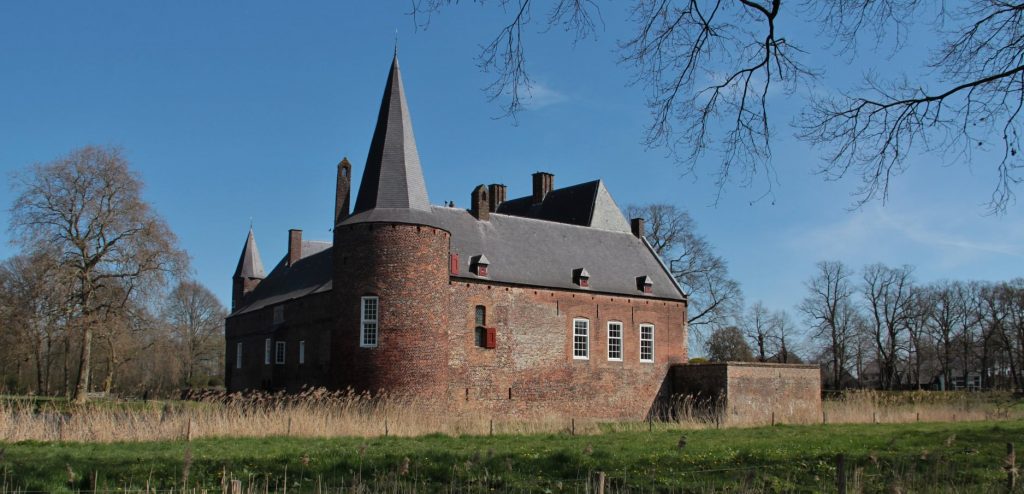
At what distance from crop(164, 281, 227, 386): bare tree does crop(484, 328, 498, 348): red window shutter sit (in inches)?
1385

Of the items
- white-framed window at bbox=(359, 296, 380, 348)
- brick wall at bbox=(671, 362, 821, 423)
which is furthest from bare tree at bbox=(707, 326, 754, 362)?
white-framed window at bbox=(359, 296, 380, 348)

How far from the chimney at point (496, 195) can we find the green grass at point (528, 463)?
17363 millimetres

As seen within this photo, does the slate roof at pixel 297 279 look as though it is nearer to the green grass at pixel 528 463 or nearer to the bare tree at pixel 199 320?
the green grass at pixel 528 463

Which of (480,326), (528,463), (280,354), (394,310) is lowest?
(528,463)

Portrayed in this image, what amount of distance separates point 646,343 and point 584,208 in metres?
5.75

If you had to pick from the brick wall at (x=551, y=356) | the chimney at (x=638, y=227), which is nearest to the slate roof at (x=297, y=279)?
the brick wall at (x=551, y=356)

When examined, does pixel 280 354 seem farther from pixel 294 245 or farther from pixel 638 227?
pixel 638 227

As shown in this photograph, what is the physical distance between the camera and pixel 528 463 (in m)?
10.6

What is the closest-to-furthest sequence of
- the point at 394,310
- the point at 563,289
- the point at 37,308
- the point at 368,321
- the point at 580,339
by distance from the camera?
the point at 394,310
the point at 368,321
the point at 563,289
the point at 580,339
the point at 37,308

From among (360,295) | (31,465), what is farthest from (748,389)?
(31,465)

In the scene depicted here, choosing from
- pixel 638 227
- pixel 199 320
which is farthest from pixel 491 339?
pixel 199 320

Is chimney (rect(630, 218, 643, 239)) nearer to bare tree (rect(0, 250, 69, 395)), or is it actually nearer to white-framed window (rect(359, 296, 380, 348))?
white-framed window (rect(359, 296, 380, 348))

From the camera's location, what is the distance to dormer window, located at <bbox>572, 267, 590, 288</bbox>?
87.7ft

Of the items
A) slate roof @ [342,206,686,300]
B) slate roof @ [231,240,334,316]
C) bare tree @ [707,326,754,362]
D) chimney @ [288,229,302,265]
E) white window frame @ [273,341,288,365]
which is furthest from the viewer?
bare tree @ [707,326,754,362]
